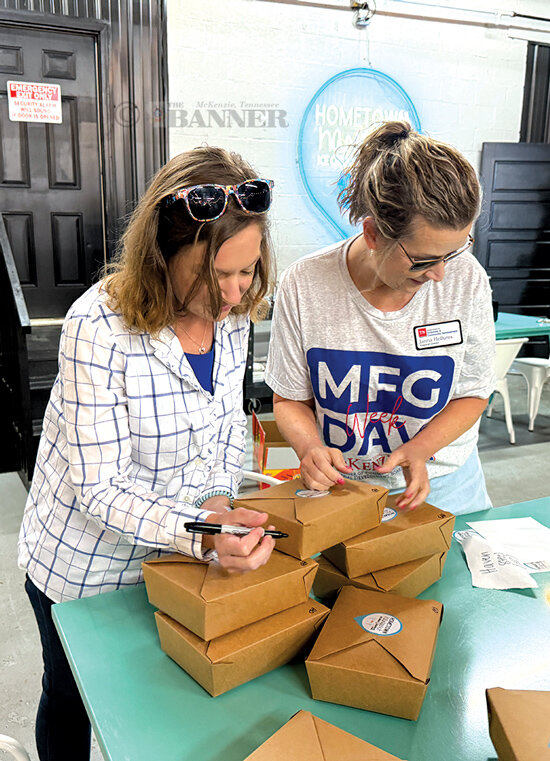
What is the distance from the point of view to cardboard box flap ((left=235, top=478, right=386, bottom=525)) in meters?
1.02

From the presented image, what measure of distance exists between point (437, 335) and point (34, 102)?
4101mm

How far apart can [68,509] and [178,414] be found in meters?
0.26

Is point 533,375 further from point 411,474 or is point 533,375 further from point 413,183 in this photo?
point 413,183


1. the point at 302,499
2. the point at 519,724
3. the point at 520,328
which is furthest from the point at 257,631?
the point at 520,328

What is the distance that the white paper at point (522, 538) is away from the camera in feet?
4.16

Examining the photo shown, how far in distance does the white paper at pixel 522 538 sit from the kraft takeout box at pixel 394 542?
22 cm

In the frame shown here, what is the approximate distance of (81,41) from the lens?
4.53 metres

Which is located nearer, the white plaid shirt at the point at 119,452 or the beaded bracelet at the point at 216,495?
the white plaid shirt at the point at 119,452

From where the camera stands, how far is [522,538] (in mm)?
1350

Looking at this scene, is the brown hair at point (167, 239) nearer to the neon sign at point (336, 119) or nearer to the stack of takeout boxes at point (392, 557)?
the stack of takeout boxes at point (392, 557)

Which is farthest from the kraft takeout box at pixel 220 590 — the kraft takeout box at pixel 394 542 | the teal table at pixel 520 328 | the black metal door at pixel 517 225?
the black metal door at pixel 517 225

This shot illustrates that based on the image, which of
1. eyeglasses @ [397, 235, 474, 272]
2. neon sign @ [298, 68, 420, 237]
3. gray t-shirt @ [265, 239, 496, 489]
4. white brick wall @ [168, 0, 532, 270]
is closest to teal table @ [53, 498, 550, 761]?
gray t-shirt @ [265, 239, 496, 489]

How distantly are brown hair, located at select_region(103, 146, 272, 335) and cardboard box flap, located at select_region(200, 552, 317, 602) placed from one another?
1.34ft

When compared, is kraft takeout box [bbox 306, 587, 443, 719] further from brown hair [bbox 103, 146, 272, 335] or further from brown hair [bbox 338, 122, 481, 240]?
brown hair [bbox 338, 122, 481, 240]
